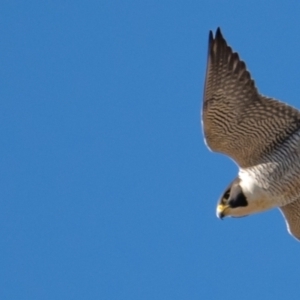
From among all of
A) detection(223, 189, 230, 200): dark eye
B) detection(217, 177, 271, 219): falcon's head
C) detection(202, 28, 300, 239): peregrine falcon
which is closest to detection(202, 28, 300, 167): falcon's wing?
detection(202, 28, 300, 239): peregrine falcon

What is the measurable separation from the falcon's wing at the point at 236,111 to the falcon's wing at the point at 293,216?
1.97m

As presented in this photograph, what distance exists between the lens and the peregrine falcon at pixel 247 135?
15.2m

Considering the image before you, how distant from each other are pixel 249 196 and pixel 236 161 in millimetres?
551

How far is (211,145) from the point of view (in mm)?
15953

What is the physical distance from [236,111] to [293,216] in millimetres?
3193

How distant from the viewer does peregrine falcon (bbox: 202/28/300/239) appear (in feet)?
50.0

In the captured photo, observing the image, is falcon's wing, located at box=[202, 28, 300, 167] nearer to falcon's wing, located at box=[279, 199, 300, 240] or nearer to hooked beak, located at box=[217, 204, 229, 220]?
hooked beak, located at box=[217, 204, 229, 220]

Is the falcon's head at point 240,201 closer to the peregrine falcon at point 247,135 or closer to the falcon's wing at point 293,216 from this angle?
the peregrine falcon at point 247,135

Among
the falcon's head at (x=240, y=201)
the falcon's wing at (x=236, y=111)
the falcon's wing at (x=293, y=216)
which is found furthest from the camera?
the falcon's wing at (x=293, y=216)

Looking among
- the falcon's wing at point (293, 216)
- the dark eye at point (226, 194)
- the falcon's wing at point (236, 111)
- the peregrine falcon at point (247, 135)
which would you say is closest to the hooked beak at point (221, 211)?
the peregrine falcon at point (247, 135)

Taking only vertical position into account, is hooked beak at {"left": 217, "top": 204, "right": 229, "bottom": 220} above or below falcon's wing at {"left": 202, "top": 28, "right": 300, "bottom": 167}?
below

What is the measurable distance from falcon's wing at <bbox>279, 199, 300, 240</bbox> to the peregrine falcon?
2.50 feet

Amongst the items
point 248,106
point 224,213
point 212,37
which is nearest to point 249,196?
point 224,213

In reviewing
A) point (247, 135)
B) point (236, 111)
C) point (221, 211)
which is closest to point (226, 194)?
point (221, 211)
